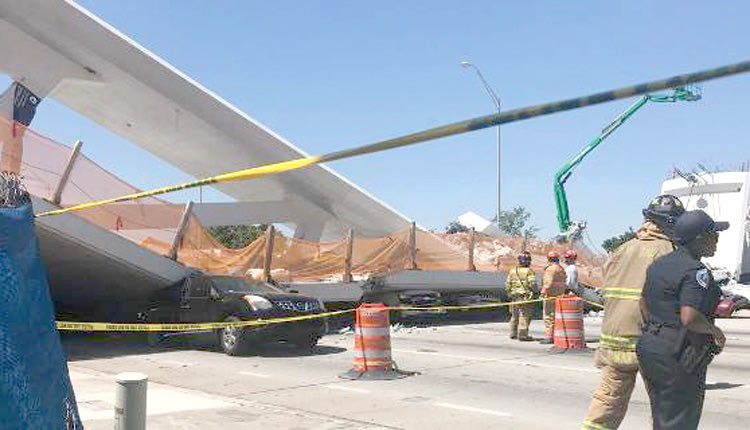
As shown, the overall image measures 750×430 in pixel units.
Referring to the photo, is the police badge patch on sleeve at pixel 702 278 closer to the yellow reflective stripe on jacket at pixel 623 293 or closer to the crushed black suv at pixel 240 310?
the yellow reflective stripe on jacket at pixel 623 293

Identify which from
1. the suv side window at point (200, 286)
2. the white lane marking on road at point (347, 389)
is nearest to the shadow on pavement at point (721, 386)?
the white lane marking on road at point (347, 389)

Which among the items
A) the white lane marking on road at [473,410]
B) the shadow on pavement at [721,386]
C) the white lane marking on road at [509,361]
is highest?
the white lane marking on road at [509,361]

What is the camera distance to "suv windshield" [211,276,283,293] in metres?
13.6

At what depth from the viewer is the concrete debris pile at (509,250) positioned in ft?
71.5

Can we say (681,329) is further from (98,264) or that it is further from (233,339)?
(98,264)

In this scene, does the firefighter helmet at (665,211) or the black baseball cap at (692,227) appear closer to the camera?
the black baseball cap at (692,227)

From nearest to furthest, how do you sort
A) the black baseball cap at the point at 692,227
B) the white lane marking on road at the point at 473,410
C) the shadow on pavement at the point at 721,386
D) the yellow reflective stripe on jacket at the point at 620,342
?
the black baseball cap at the point at 692,227 < the yellow reflective stripe on jacket at the point at 620,342 < the white lane marking on road at the point at 473,410 < the shadow on pavement at the point at 721,386

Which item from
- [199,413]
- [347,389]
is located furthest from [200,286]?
[199,413]

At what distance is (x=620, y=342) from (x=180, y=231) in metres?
11.7

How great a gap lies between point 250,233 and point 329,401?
58.1 metres

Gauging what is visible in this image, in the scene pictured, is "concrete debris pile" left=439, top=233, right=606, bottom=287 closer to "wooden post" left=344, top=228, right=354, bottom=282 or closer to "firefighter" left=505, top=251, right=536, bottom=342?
Result: "wooden post" left=344, top=228, right=354, bottom=282

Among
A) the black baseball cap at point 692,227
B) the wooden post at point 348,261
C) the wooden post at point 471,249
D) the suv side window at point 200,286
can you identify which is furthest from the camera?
the wooden post at point 471,249

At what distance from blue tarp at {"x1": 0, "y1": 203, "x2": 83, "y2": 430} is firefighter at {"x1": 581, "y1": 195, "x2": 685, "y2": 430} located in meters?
3.30

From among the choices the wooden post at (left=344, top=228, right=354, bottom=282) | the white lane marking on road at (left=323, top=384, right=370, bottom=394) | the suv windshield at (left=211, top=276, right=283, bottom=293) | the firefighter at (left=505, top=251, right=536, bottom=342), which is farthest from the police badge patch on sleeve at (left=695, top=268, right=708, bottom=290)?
the wooden post at (left=344, top=228, right=354, bottom=282)
